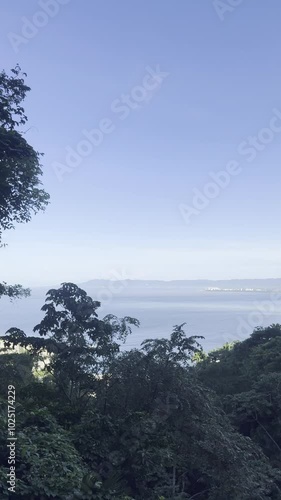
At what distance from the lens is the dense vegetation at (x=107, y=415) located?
625 cm

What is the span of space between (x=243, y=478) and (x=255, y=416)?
291 inches

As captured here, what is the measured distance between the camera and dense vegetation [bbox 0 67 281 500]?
246 inches

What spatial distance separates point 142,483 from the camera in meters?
7.52

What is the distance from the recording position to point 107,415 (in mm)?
8375

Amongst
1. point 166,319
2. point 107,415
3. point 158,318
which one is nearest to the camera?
point 107,415

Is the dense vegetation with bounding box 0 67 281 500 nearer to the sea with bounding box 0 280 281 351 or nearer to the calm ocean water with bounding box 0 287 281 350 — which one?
the sea with bounding box 0 280 281 351

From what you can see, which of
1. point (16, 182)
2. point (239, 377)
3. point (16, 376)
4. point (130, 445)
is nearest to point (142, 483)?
point (130, 445)

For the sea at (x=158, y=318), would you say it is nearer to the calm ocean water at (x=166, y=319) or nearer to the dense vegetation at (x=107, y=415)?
the calm ocean water at (x=166, y=319)

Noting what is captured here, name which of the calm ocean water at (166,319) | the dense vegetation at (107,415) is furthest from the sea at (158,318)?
the dense vegetation at (107,415)

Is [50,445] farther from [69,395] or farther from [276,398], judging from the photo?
[276,398]

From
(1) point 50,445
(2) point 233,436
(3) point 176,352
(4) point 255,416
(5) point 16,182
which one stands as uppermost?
(5) point 16,182

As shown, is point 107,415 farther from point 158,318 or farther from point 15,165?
point 158,318

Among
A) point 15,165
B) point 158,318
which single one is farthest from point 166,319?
point 15,165

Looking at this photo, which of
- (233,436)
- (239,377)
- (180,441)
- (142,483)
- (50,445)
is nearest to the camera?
(50,445)
